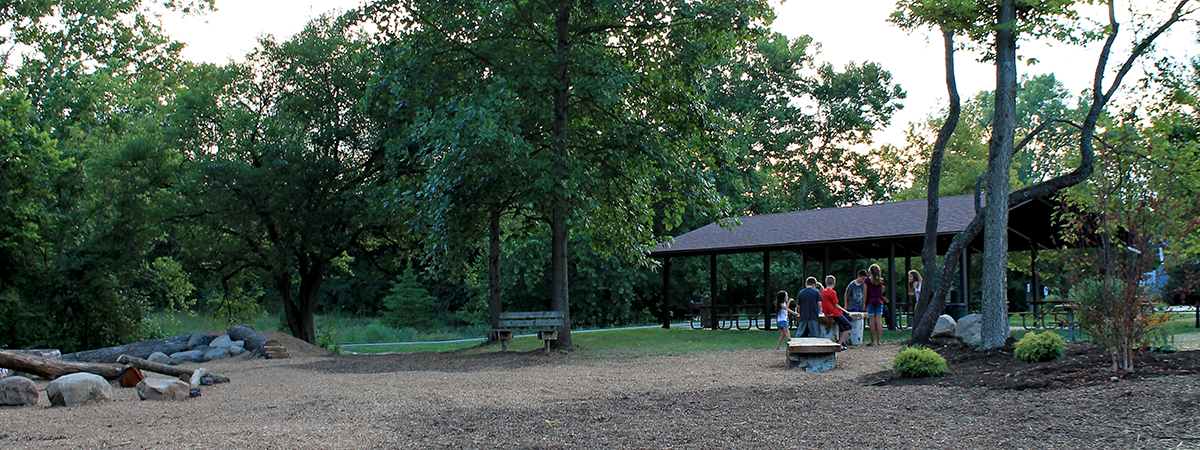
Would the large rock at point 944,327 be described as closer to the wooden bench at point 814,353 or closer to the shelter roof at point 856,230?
the wooden bench at point 814,353

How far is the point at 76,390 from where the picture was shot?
26.4 feet

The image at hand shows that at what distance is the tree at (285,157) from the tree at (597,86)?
3.76 m

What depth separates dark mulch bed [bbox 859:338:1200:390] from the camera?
23.9 ft

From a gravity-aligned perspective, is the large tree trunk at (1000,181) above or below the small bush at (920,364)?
above

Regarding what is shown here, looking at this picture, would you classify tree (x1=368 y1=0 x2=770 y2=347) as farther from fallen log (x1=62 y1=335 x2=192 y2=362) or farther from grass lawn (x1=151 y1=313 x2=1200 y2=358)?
fallen log (x1=62 y1=335 x2=192 y2=362)

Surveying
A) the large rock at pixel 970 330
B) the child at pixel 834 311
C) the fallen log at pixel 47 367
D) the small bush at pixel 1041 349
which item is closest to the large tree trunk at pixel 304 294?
the fallen log at pixel 47 367

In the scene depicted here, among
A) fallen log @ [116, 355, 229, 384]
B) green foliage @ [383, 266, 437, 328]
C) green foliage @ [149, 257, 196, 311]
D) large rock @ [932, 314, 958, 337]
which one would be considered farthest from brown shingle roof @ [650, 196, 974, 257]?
green foliage @ [383, 266, 437, 328]

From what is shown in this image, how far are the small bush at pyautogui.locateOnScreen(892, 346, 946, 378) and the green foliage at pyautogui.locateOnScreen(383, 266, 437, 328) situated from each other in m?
29.5

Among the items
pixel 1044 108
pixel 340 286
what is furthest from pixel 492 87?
pixel 1044 108

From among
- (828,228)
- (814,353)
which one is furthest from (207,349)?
(828,228)

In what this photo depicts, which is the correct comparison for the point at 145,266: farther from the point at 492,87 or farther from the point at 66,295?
the point at 492,87

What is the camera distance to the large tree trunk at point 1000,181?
37.2 ft

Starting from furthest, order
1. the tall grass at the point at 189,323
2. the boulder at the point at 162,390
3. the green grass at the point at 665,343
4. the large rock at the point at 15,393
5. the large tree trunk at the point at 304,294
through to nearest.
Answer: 1. the tall grass at the point at 189,323
2. the large tree trunk at the point at 304,294
3. the green grass at the point at 665,343
4. the boulder at the point at 162,390
5. the large rock at the point at 15,393

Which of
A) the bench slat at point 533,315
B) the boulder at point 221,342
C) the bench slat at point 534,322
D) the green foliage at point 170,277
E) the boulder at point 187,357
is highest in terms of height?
the green foliage at point 170,277
